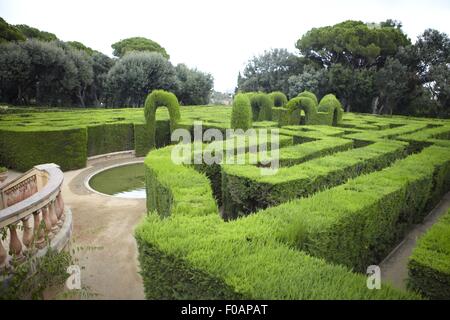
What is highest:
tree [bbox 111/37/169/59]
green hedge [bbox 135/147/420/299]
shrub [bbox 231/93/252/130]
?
tree [bbox 111/37/169/59]

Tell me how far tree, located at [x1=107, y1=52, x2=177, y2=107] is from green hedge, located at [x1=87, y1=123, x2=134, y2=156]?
18.1 metres

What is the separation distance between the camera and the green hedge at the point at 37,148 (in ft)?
46.5

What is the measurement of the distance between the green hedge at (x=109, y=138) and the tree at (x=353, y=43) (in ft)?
94.3

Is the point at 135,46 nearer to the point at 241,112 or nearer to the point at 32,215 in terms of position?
the point at 241,112

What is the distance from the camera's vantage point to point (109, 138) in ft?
58.9

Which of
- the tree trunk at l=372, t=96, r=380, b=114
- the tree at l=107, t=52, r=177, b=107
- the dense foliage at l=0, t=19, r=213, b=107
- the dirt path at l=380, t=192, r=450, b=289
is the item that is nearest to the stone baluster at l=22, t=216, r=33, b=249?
the dirt path at l=380, t=192, r=450, b=289

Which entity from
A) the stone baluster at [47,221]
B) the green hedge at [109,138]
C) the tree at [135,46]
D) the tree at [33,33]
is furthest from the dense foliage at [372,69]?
the stone baluster at [47,221]

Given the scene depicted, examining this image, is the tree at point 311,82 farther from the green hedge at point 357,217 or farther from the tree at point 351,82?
the green hedge at point 357,217

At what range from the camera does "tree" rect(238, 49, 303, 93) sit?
41.4m

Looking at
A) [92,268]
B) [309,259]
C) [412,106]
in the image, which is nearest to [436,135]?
[309,259]

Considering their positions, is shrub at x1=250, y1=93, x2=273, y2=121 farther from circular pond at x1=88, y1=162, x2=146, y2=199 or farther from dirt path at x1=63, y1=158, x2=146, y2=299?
dirt path at x1=63, y1=158, x2=146, y2=299

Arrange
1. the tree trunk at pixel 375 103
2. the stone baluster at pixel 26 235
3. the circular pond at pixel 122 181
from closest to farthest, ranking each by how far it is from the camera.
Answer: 1. the stone baluster at pixel 26 235
2. the circular pond at pixel 122 181
3. the tree trunk at pixel 375 103

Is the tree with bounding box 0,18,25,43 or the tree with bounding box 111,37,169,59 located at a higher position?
the tree with bounding box 111,37,169,59
